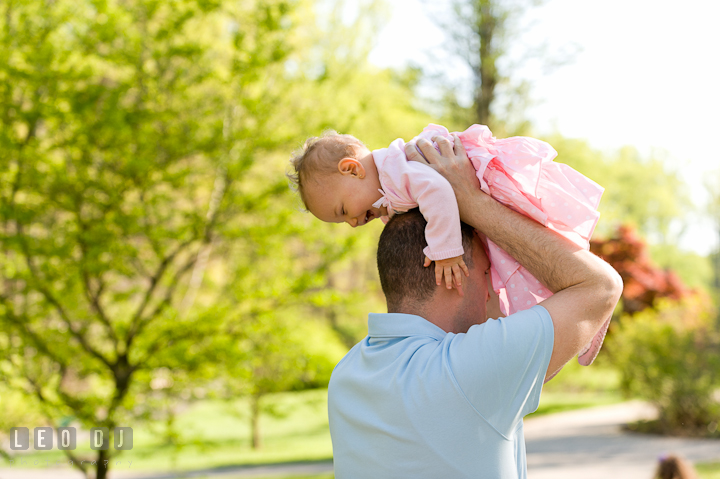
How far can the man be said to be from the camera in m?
1.31

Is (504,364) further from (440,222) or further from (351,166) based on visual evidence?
(351,166)

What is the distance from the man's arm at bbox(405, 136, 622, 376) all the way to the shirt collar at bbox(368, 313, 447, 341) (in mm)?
286

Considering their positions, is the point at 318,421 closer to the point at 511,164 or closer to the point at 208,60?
the point at 208,60

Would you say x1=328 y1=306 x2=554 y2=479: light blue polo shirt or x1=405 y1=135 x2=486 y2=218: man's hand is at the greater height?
x1=405 y1=135 x2=486 y2=218: man's hand

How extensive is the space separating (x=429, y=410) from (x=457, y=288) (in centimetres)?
37

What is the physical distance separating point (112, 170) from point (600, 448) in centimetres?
943

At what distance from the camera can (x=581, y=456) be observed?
1017cm

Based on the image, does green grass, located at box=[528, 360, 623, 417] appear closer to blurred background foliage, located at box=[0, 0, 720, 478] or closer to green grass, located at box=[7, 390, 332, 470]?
green grass, located at box=[7, 390, 332, 470]

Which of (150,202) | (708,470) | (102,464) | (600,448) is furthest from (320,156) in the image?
(600,448)

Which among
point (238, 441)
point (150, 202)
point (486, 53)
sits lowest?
point (238, 441)

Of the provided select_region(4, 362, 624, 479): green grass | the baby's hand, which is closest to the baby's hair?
the baby's hand

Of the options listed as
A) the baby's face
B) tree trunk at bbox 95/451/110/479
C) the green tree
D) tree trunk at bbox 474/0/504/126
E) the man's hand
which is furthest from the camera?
tree trunk at bbox 474/0/504/126

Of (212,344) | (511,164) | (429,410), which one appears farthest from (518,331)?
(212,344)

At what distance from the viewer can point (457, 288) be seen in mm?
1574
